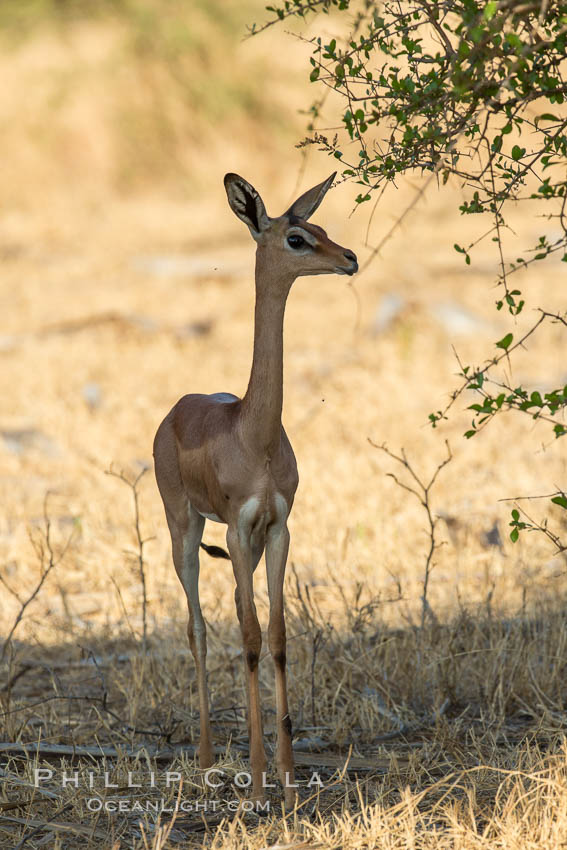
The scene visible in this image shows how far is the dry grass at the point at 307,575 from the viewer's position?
4020 millimetres

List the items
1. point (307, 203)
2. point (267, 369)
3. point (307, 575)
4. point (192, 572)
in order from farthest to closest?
1. point (307, 575)
2. point (192, 572)
3. point (307, 203)
4. point (267, 369)

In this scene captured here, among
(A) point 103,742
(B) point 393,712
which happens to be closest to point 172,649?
(A) point 103,742

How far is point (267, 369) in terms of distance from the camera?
4.02m

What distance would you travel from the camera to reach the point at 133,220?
2069cm

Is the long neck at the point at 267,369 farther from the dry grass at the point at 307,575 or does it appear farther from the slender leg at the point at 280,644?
the dry grass at the point at 307,575

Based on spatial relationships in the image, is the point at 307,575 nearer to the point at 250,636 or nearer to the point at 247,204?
the point at 250,636

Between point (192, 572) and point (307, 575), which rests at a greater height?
point (307, 575)

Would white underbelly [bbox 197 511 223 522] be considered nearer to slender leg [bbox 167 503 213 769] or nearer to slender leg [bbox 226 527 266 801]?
slender leg [bbox 167 503 213 769]

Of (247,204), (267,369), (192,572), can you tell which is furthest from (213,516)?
(247,204)

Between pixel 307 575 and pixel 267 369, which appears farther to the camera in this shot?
pixel 307 575

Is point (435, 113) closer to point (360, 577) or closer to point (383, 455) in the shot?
point (360, 577)

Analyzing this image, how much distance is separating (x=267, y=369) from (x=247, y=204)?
2.02 ft

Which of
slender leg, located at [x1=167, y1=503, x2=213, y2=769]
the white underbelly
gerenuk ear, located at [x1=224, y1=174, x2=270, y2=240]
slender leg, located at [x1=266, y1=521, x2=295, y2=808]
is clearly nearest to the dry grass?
slender leg, located at [x1=266, y1=521, x2=295, y2=808]

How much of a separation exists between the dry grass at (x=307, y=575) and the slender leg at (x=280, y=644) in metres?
0.16
